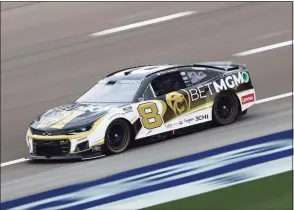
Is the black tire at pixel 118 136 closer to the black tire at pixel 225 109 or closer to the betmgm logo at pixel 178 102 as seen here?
the betmgm logo at pixel 178 102

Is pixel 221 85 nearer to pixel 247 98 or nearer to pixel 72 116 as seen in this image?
pixel 247 98

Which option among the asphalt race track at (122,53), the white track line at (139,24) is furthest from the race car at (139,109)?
the white track line at (139,24)

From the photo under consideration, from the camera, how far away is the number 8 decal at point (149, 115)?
411 inches

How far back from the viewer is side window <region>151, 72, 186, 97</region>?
35.3ft

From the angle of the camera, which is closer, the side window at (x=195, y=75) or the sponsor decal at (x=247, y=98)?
the side window at (x=195, y=75)

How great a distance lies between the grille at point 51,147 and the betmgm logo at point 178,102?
163 centimetres

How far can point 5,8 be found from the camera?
52.4ft

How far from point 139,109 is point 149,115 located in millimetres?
168

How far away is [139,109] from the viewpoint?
34.3 feet

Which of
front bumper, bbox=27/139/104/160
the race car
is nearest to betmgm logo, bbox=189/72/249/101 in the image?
the race car

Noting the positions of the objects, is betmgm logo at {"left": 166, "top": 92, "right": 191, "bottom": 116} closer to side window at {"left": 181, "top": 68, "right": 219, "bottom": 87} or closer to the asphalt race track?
side window at {"left": 181, "top": 68, "right": 219, "bottom": 87}

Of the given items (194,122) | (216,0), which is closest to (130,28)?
(216,0)

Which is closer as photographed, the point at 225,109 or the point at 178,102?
the point at 178,102

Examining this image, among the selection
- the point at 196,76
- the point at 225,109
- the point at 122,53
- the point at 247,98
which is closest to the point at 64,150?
the point at 196,76
